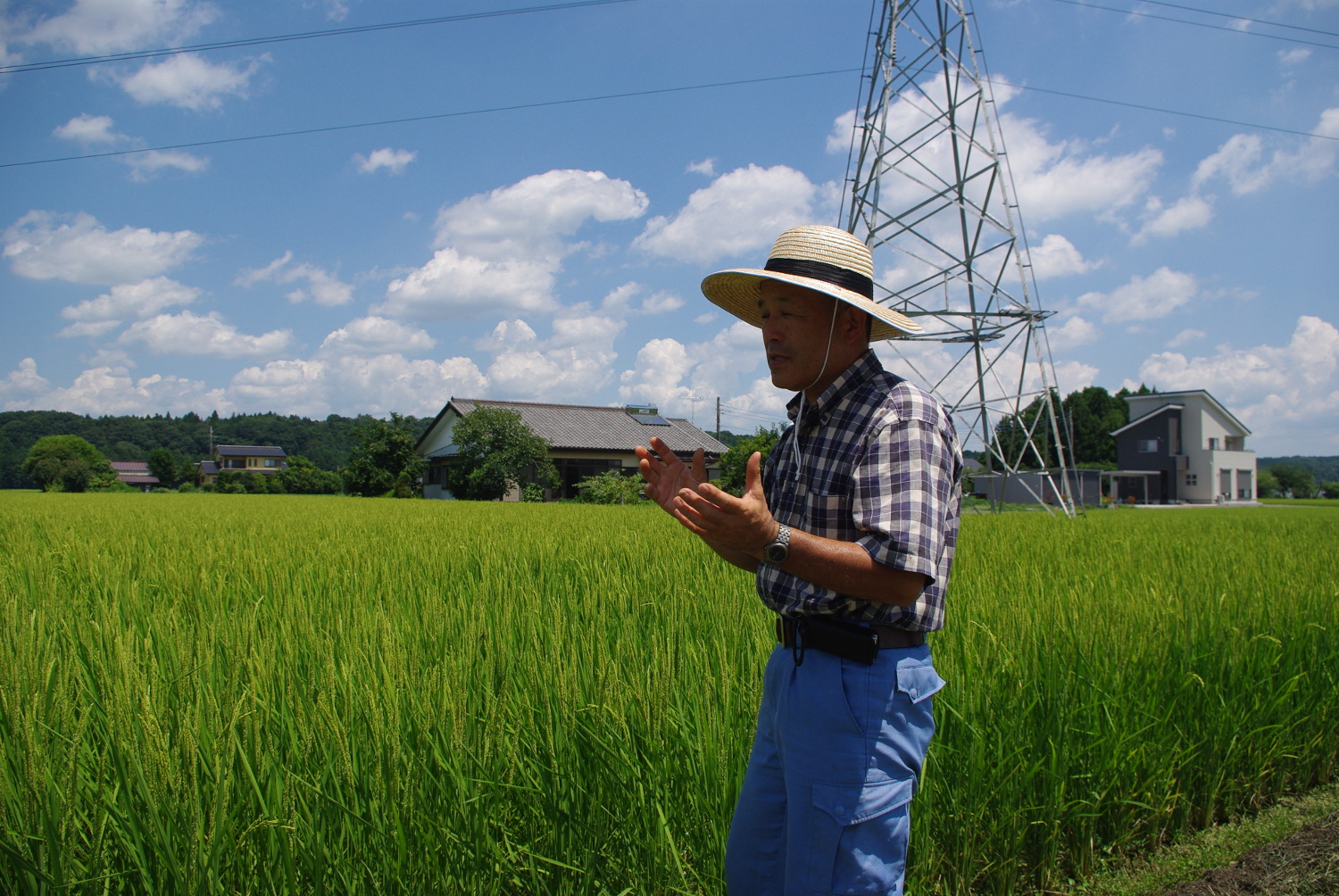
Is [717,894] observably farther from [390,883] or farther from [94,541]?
[94,541]

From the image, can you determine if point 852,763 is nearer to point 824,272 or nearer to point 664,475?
point 664,475

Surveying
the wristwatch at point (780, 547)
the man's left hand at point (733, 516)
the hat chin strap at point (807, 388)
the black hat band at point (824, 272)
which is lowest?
the wristwatch at point (780, 547)

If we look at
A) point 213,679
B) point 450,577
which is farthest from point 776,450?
point 450,577

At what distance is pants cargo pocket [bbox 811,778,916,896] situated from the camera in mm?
1224

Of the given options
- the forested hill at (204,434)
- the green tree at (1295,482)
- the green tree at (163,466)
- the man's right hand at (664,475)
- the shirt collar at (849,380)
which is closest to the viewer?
the shirt collar at (849,380)

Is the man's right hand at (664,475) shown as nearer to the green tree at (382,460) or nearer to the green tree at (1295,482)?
the green tree at (382,460)

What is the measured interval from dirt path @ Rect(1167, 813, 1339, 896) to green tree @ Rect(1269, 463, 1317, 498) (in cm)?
7944

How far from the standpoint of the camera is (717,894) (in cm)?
170

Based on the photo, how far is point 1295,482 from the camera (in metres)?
64.3

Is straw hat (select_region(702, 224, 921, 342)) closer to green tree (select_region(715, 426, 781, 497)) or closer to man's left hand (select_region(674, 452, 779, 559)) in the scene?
man's left hand (select_region(674, 452, 779, 559))

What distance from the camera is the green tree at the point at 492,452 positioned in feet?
85.6

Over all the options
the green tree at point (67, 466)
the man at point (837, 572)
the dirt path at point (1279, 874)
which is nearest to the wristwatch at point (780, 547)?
the man at point (837, 572)

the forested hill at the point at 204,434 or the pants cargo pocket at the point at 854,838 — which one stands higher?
the forested hill at the point at 204,434

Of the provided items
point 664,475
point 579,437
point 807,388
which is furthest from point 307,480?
point 807,388
